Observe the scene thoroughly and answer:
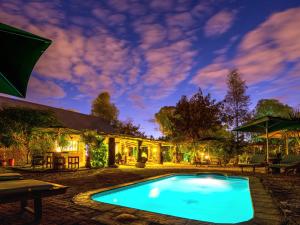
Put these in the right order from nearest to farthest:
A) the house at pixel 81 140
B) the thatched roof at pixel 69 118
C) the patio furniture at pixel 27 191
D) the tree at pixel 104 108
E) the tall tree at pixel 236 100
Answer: the patio furniture at pixel 27 191 < the house at pixel 81 140 < the thatched roof at pixel 69 118 < the tall tree at pixel 236 100 < the tree at pixel 104 108

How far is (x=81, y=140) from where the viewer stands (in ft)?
58.1

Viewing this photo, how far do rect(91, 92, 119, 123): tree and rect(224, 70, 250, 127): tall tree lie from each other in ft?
76.3

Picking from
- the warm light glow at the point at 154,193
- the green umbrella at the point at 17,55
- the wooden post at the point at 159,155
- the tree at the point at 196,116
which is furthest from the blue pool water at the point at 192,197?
the tree at the point at 196,116

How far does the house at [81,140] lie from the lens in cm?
1881

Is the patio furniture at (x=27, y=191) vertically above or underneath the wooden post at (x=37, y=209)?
above

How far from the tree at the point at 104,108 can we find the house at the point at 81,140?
17.6 m

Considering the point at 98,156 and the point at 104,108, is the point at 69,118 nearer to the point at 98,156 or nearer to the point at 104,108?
the point at 98,156

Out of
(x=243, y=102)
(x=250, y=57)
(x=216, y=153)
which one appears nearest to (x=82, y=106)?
(x=243, y=102)

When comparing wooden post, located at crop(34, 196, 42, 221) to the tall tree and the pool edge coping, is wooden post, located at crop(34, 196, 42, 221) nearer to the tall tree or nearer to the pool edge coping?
the pool edge coping

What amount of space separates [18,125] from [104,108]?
34187 millimetres

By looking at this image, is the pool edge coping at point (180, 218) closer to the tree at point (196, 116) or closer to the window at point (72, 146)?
the window at point (72, 146)

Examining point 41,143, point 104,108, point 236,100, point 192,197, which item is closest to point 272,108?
point 236,100

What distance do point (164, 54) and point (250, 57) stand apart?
8.07 m

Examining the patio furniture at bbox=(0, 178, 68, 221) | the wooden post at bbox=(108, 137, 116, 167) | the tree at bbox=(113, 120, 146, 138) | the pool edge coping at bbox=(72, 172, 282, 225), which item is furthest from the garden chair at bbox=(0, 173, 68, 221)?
the tree at bbox=(113, 120, 146, 138)
